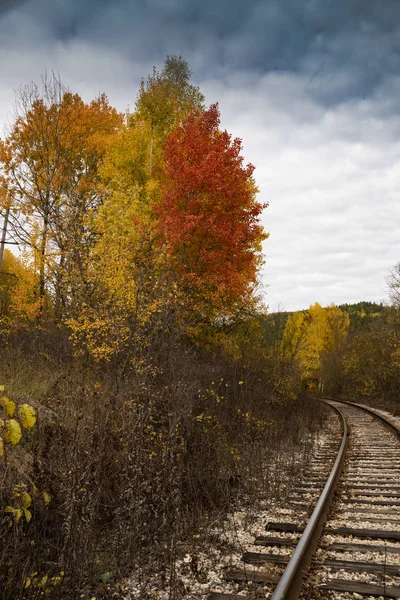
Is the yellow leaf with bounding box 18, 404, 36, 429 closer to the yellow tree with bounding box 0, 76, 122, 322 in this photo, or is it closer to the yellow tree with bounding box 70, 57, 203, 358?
the yellow tree with bounding box 70, 57, 203, 358

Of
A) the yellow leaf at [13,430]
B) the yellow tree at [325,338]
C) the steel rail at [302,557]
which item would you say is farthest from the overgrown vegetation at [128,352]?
the yellow tree at [325,338]

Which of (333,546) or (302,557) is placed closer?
(302,557)

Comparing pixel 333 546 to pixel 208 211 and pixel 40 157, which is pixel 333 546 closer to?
pixel 208 211

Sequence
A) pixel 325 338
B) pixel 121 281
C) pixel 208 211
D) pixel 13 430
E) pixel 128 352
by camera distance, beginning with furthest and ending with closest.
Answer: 1. pixel 325 338
2. pixel 208 211
3. pixel 121 281
4. pixel 128 352
5. pixel 13 430

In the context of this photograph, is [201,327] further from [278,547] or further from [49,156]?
[278,547]

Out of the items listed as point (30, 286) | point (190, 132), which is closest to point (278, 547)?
point (30, 286)

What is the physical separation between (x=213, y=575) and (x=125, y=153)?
17972 mm

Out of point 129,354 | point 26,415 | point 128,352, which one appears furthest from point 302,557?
point 128,352

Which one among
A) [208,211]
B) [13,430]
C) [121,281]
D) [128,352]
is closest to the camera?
[13,430]

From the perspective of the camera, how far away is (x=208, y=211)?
53.0 feet

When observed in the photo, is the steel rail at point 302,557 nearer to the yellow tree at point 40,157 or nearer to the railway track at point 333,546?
the railway track at point 333,546

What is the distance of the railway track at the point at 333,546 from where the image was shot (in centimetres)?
366

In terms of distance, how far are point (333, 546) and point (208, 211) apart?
42.9ft

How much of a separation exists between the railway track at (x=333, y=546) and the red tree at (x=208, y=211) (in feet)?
28.7
